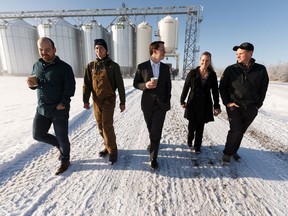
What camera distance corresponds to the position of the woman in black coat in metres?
2.96

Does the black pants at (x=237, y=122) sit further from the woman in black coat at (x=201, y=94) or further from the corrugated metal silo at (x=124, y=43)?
the corrugated metal silo at (x=124, y=43)

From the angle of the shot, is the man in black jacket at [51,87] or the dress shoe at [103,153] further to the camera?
the dress shoe at [103,153]

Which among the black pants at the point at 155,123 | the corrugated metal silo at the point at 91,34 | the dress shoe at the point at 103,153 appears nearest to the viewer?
the black pants at the point at 155,123

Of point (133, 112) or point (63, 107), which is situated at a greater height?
point (63, 107)

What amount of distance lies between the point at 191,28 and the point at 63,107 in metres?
26.8

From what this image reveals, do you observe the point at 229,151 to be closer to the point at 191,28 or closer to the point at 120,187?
the point at 120,187

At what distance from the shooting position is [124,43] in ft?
87.4

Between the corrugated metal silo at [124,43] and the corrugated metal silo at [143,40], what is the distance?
124cm

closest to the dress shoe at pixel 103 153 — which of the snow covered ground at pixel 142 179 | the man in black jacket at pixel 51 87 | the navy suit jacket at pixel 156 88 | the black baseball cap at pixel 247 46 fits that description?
the snow covered ground at pixel 142 179

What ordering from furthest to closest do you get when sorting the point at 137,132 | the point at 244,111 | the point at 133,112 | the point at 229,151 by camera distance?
the point at 133,112, the point at 137,132, the point at 229,151, the point at 244,111

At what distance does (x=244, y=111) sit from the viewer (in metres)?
2.65

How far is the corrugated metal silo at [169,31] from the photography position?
24.8m

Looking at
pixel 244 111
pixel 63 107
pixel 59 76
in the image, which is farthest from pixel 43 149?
pixel 244 111

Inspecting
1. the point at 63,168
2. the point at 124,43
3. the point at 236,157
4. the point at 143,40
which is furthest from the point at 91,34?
the point at 236,157
